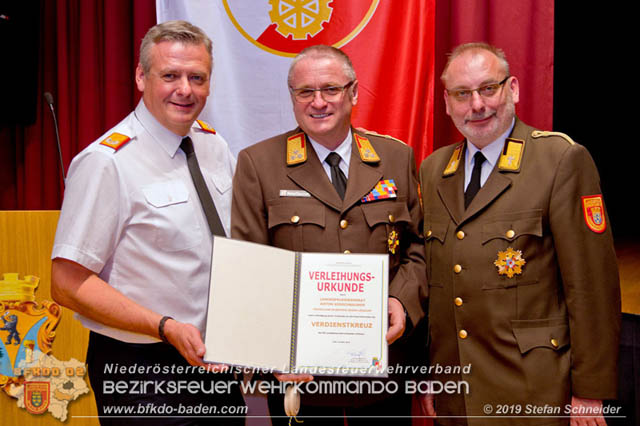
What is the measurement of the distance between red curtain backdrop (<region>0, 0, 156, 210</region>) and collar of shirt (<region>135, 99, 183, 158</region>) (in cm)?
142

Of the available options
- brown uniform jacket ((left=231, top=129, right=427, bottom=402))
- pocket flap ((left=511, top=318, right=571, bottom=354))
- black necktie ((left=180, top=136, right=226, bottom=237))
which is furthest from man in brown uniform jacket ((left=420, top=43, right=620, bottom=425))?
black necktie ((left=180, top=136, right=226, bottom=237))

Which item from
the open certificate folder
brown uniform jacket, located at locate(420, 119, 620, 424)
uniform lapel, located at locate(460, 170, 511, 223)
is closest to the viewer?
the open certificate folder

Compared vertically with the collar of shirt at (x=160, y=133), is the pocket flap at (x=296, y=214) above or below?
below

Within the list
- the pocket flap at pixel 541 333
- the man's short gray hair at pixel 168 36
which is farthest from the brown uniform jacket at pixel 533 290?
the man's short gray hair at pixel 168 36

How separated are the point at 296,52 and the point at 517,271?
1.66 meters

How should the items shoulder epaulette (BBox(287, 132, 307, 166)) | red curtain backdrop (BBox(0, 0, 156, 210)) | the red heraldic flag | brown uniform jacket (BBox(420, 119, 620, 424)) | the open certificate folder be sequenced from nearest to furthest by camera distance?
1. the open certificate folder
2. brown uniform jacket (BBox(420, 119, 620, 424))
3. shoulder epaulette (BBox(287, 132, 307, 166))
4. the red heraldic flag
5. red curtain backdrop (BBox(0, 0, 156, 210))

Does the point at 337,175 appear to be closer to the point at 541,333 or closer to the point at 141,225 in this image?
the point at 141,225

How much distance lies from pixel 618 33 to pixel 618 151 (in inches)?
44.3

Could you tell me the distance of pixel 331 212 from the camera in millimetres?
2053

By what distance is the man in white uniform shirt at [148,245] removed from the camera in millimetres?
1842

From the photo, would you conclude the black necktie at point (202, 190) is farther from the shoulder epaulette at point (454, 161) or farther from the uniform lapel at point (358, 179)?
the shoulder epaulette at point (454, 161)

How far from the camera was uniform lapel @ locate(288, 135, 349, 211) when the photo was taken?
2059 mm

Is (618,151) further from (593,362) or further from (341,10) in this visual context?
(593,362)

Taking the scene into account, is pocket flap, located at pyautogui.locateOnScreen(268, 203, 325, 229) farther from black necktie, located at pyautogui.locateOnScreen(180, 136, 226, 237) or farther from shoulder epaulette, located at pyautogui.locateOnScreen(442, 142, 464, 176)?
shoulder epaulette, located at pyautogui.locateOnScreen(442, 142, 464, 176)
